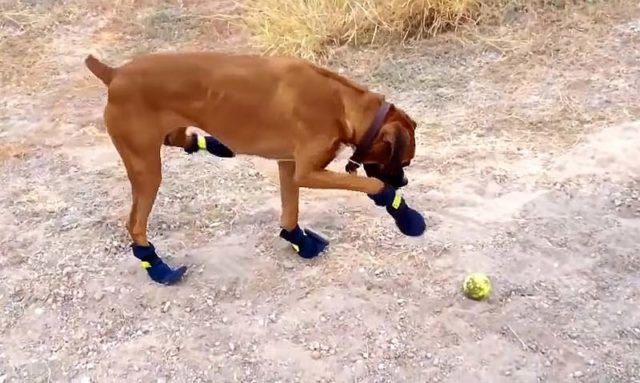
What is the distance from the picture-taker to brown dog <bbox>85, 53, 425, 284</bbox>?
3.95 m

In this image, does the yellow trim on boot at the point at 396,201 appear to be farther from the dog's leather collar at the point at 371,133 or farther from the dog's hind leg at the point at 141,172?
the dog's hind leg at the point at 141,172

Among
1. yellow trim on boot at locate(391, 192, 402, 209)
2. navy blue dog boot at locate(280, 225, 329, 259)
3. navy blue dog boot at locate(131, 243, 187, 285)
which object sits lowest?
navy blue dog boot at locate(131, 243, 187, 285)

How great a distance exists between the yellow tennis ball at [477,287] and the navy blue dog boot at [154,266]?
1324 mm

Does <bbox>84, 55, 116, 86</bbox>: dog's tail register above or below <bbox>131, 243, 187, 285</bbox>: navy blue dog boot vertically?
above

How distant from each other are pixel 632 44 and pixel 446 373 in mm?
3650

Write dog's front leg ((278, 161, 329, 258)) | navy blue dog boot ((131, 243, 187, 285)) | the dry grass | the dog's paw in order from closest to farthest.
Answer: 1. the dog's paw
2. navy blue dog boot ((131, 243, 187, 285))
3. dog's front leg ((278, 161, 329, 258))
4. the dry grass

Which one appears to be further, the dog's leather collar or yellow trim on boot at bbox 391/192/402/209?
yellow trim on boot at bbox 391/192/402/209

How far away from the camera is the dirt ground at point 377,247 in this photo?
3955mm

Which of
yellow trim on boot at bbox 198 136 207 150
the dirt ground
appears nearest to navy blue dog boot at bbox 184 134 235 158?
yellow trim on boot at bbox 198 136 207 150

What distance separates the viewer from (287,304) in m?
4.26

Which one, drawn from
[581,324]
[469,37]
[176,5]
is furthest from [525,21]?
[581,324]

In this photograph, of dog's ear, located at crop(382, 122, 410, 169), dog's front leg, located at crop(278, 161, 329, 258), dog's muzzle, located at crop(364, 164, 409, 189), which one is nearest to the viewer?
dog's ear, located at crop(382, 122, 410, 169)

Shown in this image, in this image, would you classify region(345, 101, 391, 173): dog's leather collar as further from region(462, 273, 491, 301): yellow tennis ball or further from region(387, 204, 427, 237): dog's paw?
region(462, 273, 491, 301): yellow tennis ball

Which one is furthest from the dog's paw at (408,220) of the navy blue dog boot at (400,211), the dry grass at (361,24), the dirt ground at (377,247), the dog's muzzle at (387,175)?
the dry grass at (361,24)
